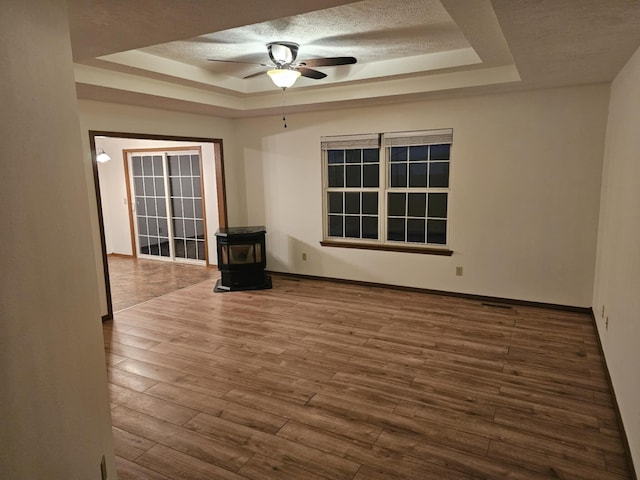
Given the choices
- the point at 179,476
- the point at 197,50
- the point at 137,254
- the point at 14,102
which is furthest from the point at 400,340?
the point at 137,254

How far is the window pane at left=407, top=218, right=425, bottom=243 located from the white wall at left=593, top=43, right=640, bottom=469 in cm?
194

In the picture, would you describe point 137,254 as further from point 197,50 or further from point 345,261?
point 197,50

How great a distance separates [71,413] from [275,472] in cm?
119

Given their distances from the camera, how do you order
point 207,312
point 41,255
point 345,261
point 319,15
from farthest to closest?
1. point 345,261
2. point 207,312
3. point 319,15
4. point 41,255

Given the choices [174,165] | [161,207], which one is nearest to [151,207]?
[161,207]

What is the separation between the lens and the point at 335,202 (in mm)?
6051

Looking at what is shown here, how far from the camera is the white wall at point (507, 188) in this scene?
441 centimetres

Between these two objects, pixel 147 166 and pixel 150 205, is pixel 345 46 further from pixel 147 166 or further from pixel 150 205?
pixel 150 205

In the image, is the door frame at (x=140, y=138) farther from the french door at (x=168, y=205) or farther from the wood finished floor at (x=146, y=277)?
the french door at (x=168, y=205)

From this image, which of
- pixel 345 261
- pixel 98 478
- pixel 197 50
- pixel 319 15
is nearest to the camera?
pixel 98 478

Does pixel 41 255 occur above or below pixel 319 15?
below

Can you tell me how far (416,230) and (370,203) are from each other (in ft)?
2.39

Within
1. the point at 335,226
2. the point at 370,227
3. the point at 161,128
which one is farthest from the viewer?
the point at 335,226

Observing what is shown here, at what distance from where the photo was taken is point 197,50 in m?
3.79
